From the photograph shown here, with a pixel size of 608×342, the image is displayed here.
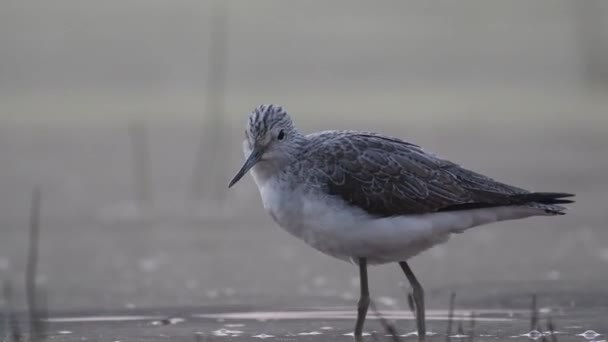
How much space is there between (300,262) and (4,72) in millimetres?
7370

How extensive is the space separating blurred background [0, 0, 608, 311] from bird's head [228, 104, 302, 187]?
1.26 metres

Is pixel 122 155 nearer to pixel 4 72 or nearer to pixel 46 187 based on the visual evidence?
pixel 46 187

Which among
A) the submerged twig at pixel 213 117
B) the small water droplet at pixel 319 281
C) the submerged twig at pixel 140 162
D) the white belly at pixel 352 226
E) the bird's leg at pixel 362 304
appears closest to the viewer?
the white belly at pixel 352 226

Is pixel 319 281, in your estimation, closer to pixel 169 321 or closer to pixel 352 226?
pixel 169 321

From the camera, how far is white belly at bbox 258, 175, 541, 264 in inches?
281

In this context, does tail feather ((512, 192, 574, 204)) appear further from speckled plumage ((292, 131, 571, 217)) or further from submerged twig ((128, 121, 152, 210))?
submerged twig ((128, 121, 152, 210))

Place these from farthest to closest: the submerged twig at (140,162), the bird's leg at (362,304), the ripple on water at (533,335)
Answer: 1. the submerged twig at (140,162)
2. the bird's leg at (362,304)
3. the ripple on water at (533,335)

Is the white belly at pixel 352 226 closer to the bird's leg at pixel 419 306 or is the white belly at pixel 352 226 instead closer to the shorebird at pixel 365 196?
the shorebird at pixel 365 196

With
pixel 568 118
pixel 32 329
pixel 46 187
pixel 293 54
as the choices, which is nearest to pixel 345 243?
pixel 32 329

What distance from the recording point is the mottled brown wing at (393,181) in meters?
7.34

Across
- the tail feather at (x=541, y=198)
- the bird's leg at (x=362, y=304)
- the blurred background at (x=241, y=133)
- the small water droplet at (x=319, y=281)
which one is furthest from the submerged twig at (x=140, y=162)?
the tail feather at (x=541, y=198)

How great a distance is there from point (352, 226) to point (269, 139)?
0.73 metres

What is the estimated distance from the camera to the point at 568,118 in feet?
46.3

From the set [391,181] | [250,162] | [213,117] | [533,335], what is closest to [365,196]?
[391,181]
